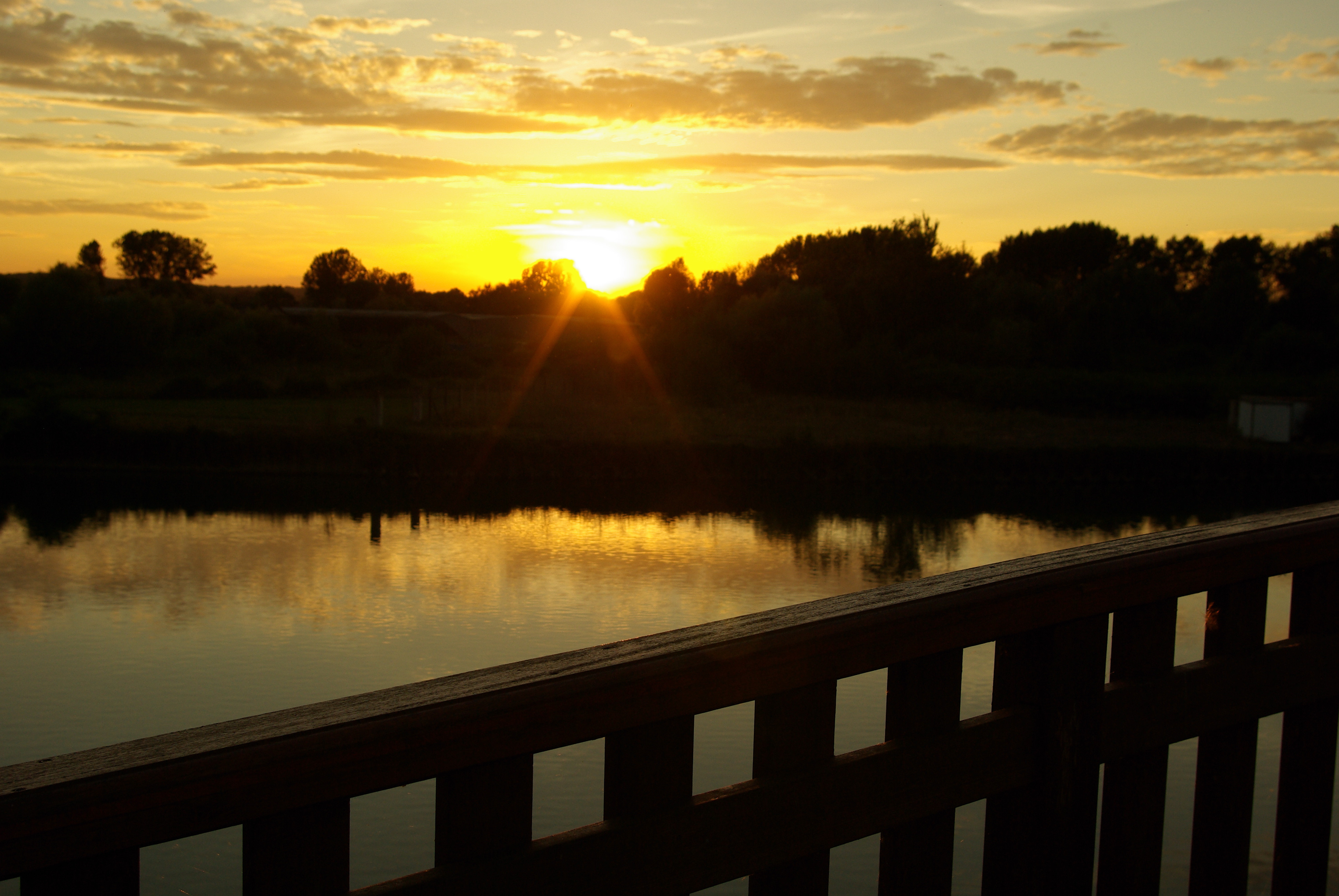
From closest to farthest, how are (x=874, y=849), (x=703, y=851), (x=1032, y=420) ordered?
(x=703, y=851) < (x=874, y=849) < (x=1032, y=420)

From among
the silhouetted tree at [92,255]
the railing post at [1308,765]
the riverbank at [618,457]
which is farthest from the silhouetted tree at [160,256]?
the railing post at [1308,765]

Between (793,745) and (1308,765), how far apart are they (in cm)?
95

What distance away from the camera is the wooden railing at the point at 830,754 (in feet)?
2.81

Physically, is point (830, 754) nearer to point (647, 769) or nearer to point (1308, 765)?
point (647, 769)

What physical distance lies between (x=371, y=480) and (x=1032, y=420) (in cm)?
1992

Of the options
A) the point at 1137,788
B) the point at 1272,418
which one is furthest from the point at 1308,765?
the point at 1272,418

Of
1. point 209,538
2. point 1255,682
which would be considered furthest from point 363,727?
point 209,538

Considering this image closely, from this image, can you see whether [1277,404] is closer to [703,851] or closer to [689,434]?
[689,434]

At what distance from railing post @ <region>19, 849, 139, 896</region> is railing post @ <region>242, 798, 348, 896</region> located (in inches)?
3.3

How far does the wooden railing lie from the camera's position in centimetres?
86

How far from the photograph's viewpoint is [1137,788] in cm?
144

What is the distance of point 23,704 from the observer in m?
10.1

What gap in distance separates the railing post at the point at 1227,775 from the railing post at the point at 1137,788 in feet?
0.36

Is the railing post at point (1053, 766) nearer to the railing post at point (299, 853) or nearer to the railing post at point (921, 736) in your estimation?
the railing post at point (921, 736)
